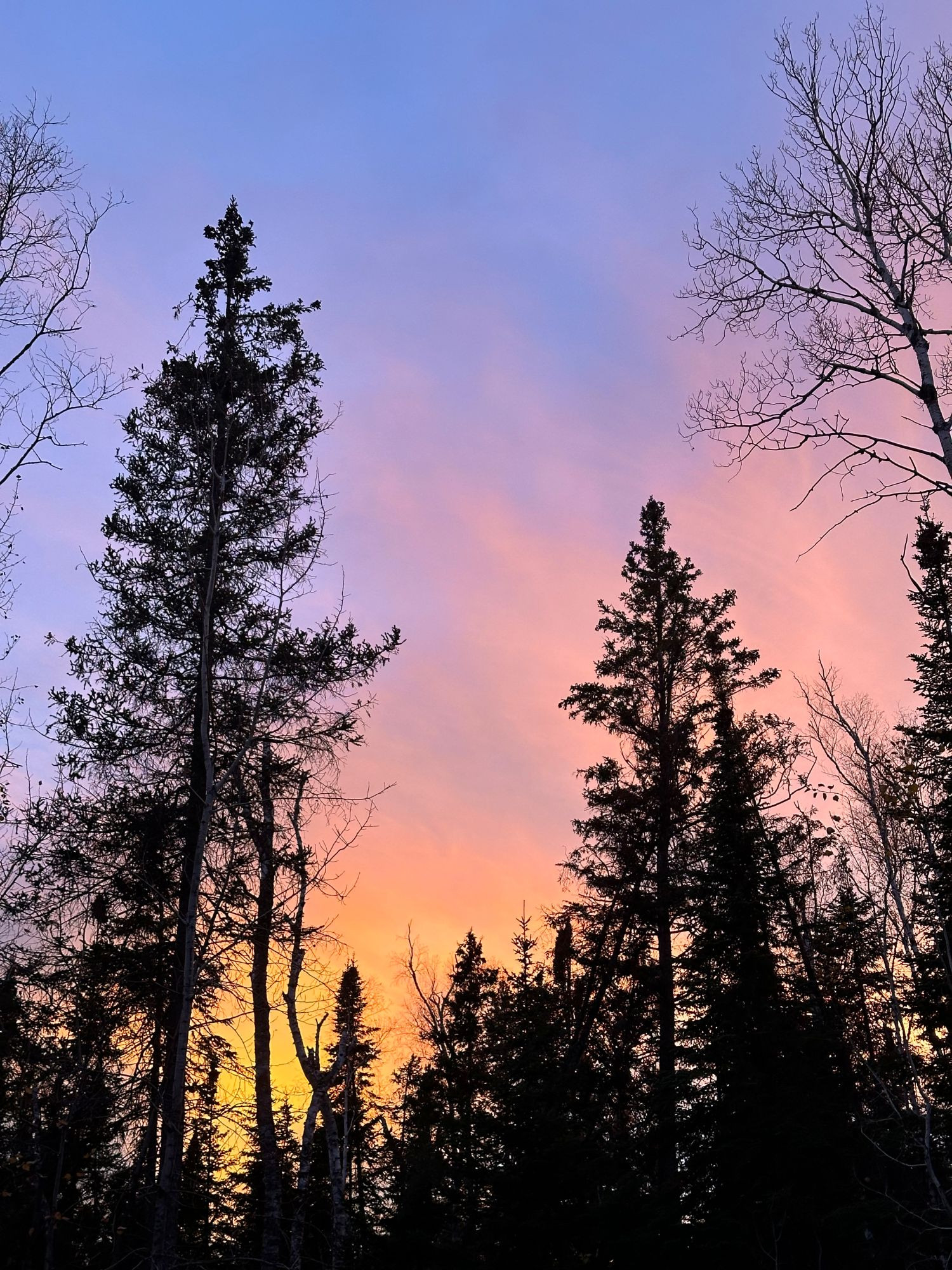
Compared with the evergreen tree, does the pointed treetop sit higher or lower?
higher

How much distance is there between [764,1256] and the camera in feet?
50.6

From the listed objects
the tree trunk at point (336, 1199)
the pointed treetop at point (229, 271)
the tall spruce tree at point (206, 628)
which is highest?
Answer: the pointed treetop at point (229, 271)

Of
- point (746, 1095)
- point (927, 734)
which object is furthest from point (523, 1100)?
point (927, 734)

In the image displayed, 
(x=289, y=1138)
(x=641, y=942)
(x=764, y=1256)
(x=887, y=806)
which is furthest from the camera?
(x=289, y=1138)

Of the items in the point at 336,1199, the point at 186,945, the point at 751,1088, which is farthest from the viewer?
the point at 336,1199

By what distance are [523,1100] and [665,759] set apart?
8177mm

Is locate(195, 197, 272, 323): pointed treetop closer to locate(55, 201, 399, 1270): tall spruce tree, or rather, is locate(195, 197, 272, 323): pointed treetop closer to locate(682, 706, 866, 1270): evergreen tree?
locate(55, 201, 399, 1270): tall spruce tree

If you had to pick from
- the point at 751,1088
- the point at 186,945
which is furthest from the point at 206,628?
the point at 751,1088

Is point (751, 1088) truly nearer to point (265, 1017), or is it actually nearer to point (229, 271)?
point (265, 1017)

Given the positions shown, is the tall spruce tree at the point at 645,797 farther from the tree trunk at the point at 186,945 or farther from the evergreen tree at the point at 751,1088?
the tree trunk at the point at 186,945

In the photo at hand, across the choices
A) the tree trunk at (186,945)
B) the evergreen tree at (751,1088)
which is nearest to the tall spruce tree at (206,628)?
the tree trunk at (186,945)

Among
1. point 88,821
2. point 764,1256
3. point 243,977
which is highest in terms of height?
point 88,821

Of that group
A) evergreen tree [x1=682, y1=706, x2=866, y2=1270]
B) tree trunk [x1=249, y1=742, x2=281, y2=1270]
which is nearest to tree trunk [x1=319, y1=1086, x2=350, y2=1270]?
tree trunk [x1=249, y1=742, x2=281, y2=1270]

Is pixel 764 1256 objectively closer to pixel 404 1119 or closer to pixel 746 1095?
pixel 746 1095
